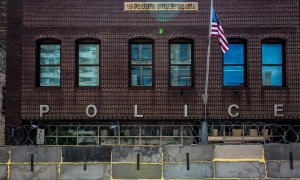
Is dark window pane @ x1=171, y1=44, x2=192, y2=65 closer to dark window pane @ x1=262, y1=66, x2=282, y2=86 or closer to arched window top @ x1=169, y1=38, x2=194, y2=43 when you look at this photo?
arched window top @ x1=169, y1=38, x2=194, y2=43

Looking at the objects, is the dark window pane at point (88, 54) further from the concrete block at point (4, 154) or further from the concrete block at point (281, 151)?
the concrete block at point (281, 151)

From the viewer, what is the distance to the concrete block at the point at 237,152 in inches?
511

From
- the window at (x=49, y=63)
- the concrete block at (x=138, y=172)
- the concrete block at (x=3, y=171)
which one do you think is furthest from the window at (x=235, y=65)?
the concrete block at (x=3, y=171)

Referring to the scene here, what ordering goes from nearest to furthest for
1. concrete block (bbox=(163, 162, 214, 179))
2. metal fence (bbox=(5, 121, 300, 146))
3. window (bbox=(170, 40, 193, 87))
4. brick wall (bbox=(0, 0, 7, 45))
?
1. concrete block (bbox=(163, 162, 214, 179))
2. metal fence (bbox=(5, 121, 300, 146))
3. window (bbox=(170, 40, 193, 87))
4. brick wall (bbox=(0, 0, 7, 45))

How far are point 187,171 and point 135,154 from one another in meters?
1.37

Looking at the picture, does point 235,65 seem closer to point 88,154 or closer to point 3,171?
point 88,154

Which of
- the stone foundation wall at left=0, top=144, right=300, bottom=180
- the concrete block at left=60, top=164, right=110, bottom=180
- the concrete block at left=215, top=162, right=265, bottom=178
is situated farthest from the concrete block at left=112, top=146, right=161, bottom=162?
the concrete block at left=215, top=162, right=265, bottom=178

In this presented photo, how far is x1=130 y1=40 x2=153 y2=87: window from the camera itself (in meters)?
19.1

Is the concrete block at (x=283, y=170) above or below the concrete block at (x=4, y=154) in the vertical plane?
below

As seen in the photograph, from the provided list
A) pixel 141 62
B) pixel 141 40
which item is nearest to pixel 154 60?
pixel 141 62

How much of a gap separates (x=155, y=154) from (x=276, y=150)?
120 inches

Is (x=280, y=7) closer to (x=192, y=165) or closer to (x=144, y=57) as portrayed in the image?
(x=144, y=57)

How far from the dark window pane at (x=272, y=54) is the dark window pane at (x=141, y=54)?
423 centimetres

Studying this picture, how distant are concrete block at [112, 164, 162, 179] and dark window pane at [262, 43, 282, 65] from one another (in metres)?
8.02
